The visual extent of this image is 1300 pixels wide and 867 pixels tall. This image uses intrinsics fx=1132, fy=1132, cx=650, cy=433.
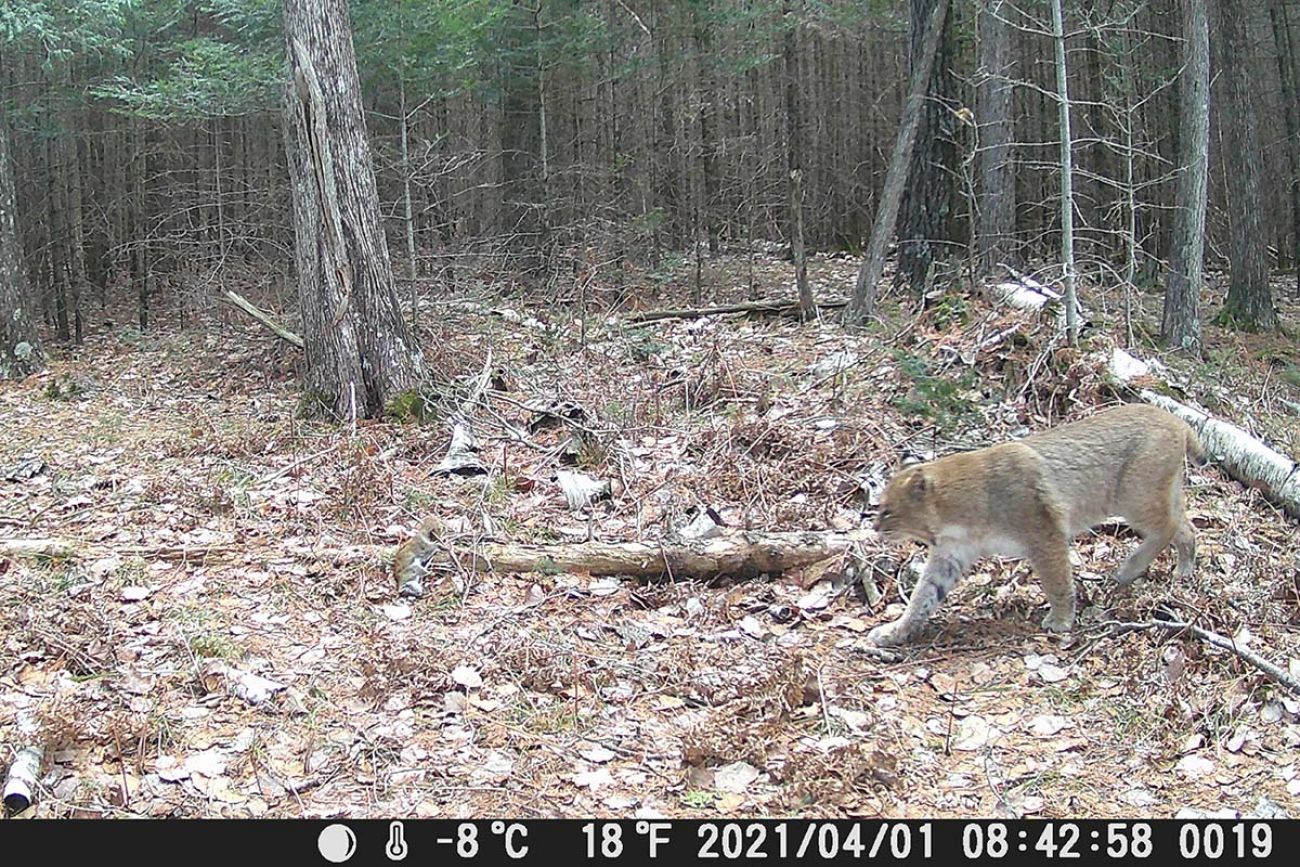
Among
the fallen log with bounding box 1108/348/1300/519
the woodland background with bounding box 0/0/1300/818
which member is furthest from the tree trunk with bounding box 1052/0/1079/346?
the fallen log with bounding box 1108/348/1300/519

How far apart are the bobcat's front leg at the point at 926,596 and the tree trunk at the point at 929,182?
901 centimetres

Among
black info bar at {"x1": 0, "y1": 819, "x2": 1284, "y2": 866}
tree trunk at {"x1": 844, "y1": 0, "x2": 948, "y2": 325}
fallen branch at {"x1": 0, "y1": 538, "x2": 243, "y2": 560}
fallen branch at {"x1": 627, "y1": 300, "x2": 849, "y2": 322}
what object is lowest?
black info bar at {"x1": 0, "y1": 819, "x2": 1284, "y2": 866}

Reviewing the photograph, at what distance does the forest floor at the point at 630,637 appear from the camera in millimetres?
4578

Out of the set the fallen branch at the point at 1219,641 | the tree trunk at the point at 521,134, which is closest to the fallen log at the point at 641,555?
the fallen branch at the point at 1219,641

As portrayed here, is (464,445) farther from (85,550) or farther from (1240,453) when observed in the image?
(1240,453)

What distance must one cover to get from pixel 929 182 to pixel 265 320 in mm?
8317

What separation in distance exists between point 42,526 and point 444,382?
4.07 metres

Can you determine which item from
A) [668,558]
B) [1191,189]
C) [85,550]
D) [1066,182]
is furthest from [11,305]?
[1191,189]

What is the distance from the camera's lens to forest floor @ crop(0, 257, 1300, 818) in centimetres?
458

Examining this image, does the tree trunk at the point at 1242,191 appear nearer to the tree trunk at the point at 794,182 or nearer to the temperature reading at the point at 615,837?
the tree trunk at the point at 794,182

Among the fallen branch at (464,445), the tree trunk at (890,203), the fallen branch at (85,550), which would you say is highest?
the tree trunk at (890,203)

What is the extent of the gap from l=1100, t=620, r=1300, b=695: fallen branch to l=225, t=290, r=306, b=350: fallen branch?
948cm

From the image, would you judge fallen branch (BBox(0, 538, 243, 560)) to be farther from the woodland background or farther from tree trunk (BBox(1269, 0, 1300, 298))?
tree trunk (BBox(1269, 0, 1300, 298))

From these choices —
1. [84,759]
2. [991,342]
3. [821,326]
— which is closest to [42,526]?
[84,759]
